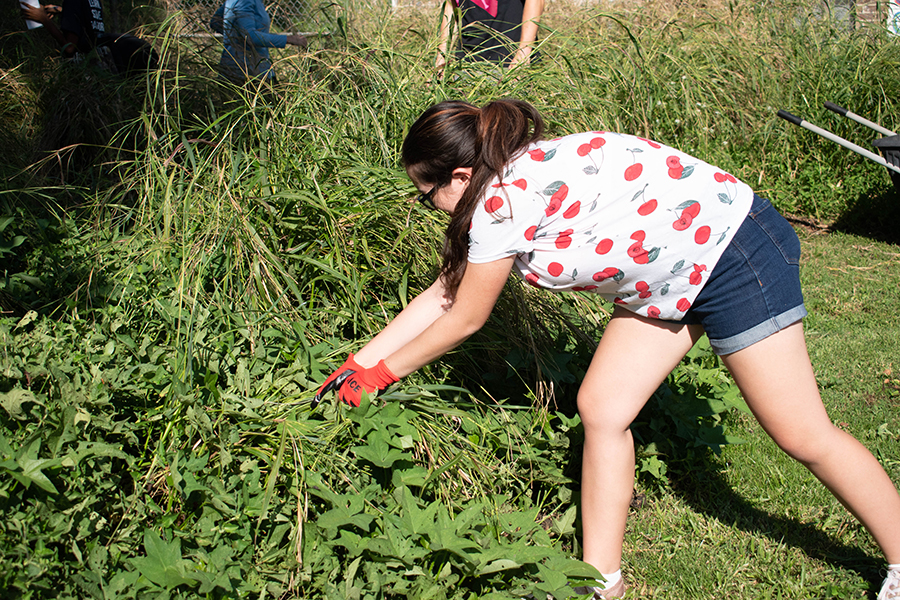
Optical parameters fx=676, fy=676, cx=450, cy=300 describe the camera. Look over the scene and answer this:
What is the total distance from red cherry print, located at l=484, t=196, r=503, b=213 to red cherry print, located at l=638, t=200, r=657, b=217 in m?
0.37

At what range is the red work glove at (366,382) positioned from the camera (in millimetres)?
2068

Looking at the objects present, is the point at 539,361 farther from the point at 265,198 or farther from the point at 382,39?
the point at 382,39

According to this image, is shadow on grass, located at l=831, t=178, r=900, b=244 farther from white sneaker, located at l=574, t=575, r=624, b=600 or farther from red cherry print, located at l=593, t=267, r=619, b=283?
red cherry print, located at l=593, t=267, r=619, b=283

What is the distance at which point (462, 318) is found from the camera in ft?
6.05

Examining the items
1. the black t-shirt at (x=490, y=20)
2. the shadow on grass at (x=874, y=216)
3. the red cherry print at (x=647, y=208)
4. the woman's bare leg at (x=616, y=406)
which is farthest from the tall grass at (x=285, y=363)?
the shadow on grass at (x=874, y=216)

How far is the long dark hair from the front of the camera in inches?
69.6

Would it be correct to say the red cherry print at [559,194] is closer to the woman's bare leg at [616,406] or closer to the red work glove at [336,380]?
the woman's bare leg at [616,406]

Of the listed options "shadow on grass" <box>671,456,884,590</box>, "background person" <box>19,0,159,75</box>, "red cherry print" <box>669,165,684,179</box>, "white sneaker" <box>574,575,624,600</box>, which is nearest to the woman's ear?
"red cherry print" <box>669,165,684,179</box>

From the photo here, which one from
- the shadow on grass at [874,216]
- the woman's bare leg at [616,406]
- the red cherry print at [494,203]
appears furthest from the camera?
the shadow on grass at [874,216]

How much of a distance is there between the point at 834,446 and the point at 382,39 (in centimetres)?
271

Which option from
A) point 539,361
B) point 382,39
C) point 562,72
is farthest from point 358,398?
point 562,72

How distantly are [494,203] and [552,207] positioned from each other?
16 centimetres

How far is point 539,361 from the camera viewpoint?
2.56m

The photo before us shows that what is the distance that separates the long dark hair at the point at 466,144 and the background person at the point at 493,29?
58.3 inches
